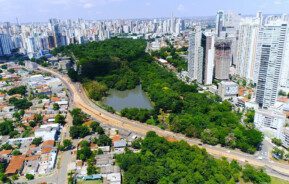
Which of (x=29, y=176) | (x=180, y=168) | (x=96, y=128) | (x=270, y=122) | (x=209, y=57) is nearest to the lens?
(x=180, y=168)

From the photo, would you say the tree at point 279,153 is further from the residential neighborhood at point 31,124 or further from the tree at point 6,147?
the tree at point 6,147

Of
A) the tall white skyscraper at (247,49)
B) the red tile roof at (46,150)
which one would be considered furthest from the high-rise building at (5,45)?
the tall white skyscraper at (247,49)

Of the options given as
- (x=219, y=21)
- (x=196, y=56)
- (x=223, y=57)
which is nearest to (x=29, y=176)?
(x=196, y=56)

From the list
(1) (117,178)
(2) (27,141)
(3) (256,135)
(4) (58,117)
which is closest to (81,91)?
(4) (58,117)

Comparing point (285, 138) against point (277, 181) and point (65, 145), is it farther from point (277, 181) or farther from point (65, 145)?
point (65, 145)

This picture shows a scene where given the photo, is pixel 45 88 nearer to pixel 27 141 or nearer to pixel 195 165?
pixel 27 141
